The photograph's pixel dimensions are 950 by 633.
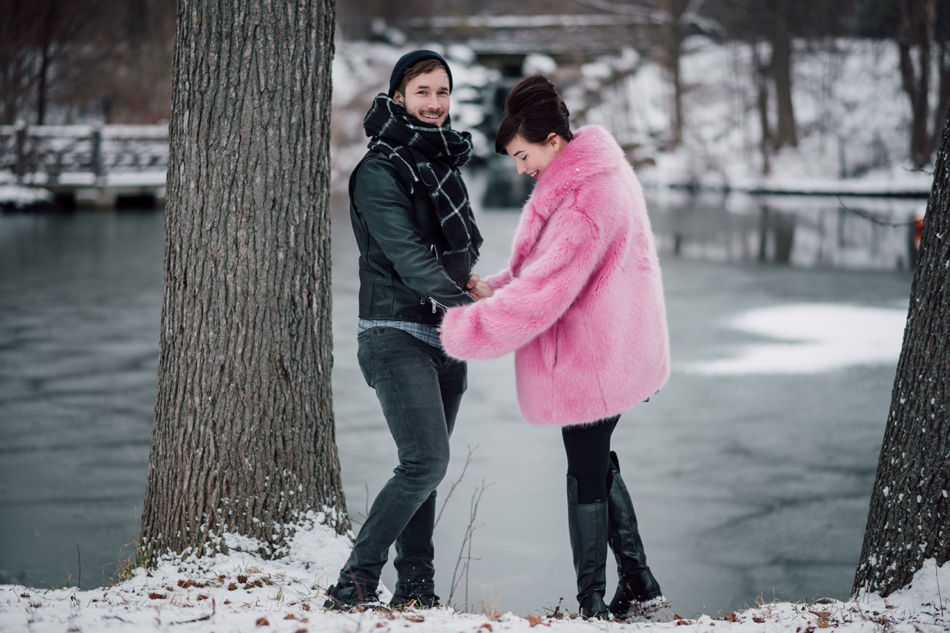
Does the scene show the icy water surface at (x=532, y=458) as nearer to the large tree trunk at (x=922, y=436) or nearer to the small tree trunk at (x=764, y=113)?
the large tree trunk at (x=922, y=436)

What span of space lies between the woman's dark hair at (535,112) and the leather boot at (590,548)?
1.27m

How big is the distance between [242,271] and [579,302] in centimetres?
136

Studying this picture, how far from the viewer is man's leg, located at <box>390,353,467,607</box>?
358cm

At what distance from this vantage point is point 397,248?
10.5 feet

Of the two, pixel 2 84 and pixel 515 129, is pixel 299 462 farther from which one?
pixel 2 84

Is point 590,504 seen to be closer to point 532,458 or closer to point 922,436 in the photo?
point 922,436

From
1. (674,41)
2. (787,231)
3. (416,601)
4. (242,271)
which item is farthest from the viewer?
(674,41)

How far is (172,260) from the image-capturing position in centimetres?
378

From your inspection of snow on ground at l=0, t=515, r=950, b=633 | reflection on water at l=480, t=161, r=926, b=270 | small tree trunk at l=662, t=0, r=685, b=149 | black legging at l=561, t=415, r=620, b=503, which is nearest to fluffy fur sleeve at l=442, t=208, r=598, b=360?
black legging at l=561, t=415, r=620, b=503

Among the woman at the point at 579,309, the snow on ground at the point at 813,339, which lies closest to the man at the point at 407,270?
the woman at the point at 579,309

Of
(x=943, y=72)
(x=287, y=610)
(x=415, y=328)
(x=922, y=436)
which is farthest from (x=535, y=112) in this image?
(x=943, y=72)

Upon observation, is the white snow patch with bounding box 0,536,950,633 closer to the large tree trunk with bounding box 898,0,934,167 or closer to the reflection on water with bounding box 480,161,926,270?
the reflection on water with bounding box 480,161,926,270

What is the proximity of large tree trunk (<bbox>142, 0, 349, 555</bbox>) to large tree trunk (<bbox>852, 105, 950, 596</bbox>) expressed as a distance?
231cm

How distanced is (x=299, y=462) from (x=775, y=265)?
12198 mm
